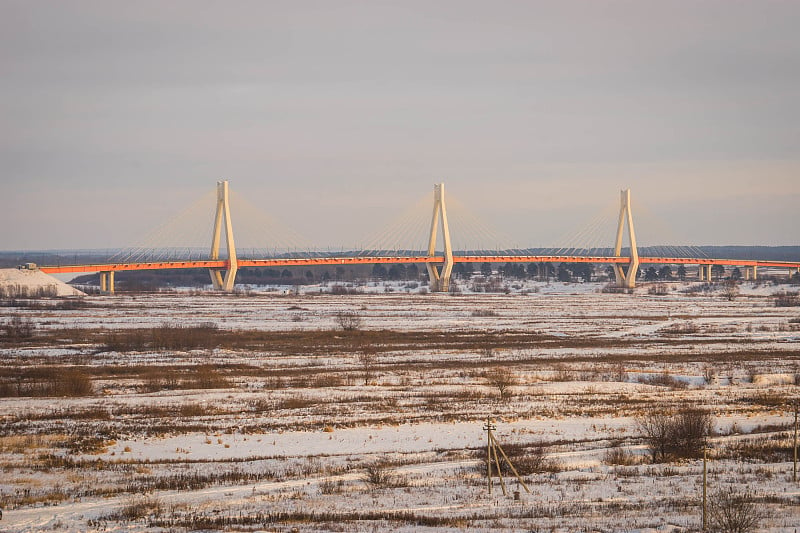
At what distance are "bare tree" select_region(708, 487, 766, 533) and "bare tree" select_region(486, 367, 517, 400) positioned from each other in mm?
11690

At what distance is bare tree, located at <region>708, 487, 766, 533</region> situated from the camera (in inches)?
456

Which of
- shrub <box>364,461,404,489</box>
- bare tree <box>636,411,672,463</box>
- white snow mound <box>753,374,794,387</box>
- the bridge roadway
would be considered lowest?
white snow mound <box>753,374,794,387</box>

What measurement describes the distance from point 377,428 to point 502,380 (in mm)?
8919

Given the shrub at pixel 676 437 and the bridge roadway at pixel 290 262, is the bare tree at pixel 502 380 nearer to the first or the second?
the shrub at pixel 676 437

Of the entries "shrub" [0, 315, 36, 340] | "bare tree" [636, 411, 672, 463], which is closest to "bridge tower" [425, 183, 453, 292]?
"shrub" [0, 315, 36, 340]

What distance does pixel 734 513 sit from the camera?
11961 millimetres

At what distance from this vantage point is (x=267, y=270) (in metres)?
160

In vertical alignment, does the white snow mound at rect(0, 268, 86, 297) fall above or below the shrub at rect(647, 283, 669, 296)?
above

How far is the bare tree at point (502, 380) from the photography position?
26.0 meters

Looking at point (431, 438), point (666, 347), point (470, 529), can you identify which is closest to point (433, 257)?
point (666, 347)

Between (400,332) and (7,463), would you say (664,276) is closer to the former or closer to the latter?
(400,332)

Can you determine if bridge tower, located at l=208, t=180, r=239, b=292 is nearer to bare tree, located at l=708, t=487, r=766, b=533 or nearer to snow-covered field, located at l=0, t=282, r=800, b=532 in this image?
snow-covered field, located at l=0, t=282, r=800, b=532

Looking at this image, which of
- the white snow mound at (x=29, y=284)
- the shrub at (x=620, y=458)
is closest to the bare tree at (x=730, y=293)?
the white snow mound at (x=29, y=284)

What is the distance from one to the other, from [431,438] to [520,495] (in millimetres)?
5290
